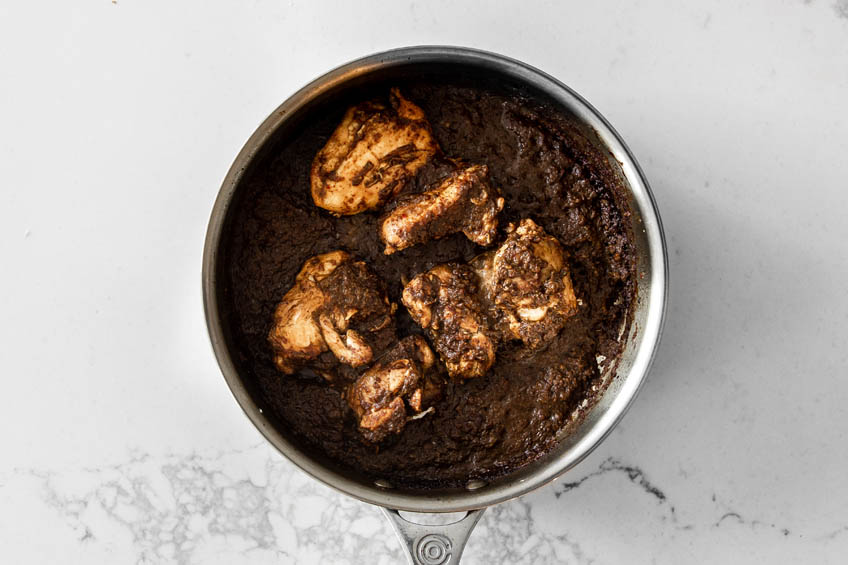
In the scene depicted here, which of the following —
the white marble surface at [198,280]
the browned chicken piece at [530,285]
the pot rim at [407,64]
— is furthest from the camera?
the white marble surface at [198,280]

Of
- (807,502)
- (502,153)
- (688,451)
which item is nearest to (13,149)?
(502,153)

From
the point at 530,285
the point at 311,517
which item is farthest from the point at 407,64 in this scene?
the point at 311,517

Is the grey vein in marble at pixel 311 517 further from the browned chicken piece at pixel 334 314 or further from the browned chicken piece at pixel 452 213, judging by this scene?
the browned chicken piece at pixel 452 213

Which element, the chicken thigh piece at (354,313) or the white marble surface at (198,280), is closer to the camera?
the chicken thigh piece at (354,313)

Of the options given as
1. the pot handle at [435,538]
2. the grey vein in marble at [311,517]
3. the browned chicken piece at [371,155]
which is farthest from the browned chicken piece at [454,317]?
the grey vein in marble at [311,517]

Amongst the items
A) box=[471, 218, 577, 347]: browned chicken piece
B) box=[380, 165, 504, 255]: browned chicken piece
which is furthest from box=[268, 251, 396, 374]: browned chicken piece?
box=[471, 218, 577, 347]: browned chicken piece

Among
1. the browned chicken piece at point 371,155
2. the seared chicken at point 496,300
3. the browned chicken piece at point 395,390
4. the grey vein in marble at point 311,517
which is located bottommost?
the grey vein in marble at point 311,517
